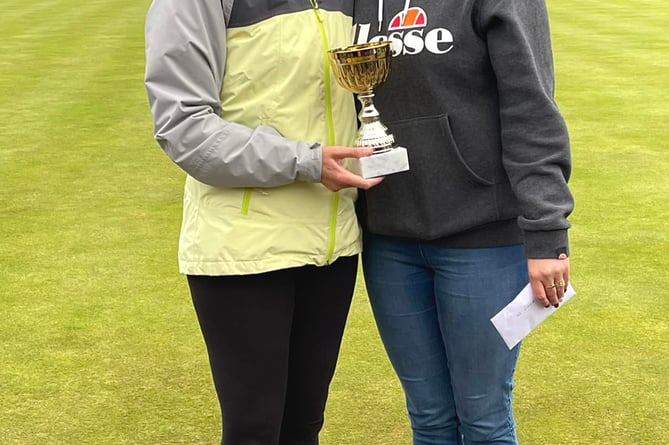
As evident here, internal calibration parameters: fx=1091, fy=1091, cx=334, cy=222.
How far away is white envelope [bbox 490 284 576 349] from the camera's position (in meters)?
2.63

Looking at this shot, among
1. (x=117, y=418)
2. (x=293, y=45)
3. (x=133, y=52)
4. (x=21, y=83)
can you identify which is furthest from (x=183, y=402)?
(x=133, y=52)

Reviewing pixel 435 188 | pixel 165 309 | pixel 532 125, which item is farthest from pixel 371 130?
pixel 165 309

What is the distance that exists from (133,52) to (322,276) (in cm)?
1369

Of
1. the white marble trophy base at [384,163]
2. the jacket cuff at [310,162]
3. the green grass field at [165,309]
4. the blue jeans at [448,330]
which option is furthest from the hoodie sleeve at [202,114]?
the green grass field at [165,309]

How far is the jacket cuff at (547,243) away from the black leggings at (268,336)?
1.48 ft

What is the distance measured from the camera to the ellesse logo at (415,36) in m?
2.50

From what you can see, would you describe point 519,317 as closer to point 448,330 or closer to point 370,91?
point 448,330

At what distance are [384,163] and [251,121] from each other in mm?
320

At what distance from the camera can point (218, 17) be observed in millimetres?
2377

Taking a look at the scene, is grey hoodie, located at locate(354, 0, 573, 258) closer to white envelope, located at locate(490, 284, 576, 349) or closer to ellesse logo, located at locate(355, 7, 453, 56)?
ellesse logo, located at locate(355, 7, 453, 56)

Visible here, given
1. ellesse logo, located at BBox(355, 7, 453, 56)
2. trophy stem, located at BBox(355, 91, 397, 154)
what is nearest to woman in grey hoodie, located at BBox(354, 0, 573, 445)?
ellesse logo, located at BBox(355, 7, 453, 56)

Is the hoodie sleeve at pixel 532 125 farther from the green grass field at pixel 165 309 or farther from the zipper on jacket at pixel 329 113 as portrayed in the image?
the green grass field at pixel 165 309

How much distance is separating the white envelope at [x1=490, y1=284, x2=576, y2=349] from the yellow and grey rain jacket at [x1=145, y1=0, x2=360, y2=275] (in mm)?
425

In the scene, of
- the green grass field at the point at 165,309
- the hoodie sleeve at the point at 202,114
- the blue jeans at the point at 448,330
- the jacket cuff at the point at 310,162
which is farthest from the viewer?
the green grass field at the point at 165,309
